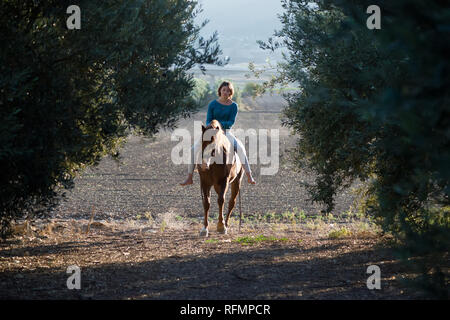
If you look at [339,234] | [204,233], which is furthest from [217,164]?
[339,234]

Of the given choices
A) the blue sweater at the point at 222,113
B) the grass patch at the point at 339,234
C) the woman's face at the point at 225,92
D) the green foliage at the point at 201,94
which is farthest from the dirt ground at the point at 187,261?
the woman's face at the point at 225,92

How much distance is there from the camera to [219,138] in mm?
11188

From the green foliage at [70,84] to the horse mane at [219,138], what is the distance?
1.71m

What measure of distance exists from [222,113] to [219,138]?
3.82 feet

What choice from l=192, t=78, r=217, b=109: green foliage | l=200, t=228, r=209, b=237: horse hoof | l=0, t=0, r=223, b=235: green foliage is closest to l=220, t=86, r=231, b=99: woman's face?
l=192, t=78, r=217, b=109: green foliage

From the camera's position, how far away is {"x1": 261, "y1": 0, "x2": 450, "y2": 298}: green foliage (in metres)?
2.77

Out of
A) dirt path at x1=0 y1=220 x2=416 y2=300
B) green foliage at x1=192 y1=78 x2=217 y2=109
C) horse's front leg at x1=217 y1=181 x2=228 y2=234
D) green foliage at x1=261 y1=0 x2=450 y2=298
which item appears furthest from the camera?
horse's front leg at x1=217 y1=181 x2=228 y2=234

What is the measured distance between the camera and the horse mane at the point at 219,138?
1105 cm

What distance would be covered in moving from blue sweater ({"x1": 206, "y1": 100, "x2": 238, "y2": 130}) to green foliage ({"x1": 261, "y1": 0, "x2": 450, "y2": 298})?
1404 millimetres

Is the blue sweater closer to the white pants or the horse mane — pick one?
the white pants

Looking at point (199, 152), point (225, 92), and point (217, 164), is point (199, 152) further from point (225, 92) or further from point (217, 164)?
point (225, 92)

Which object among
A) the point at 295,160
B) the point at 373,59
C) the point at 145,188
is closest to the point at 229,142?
the point at 295,160

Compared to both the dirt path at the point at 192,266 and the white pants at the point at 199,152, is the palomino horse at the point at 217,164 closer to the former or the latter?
the white pants at the point at 199,152

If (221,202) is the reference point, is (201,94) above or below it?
above
